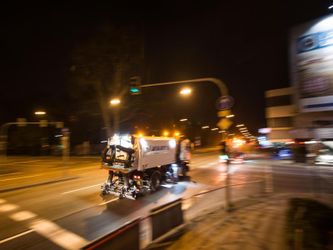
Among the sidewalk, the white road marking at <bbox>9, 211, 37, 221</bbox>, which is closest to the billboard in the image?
the sidewalk

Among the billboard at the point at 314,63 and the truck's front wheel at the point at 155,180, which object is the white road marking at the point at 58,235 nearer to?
the truck's front wheel at the point at 155,180

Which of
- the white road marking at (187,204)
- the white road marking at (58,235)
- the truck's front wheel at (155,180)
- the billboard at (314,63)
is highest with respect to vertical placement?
the billboard at (314,63)

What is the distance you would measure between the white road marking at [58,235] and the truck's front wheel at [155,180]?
624 centimetres

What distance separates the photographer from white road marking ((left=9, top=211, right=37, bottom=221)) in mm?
11332

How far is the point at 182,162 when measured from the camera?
20.2 meters

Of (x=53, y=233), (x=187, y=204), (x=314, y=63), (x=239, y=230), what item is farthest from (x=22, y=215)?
(x=314, y=63)

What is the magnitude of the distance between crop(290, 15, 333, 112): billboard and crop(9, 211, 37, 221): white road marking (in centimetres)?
1588

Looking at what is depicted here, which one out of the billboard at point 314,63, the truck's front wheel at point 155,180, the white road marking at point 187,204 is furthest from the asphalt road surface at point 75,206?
the billboard at point 314,63

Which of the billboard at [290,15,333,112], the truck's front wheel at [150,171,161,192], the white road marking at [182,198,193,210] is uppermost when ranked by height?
the billboard at [290,15,333,112]

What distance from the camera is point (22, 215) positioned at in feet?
38.5

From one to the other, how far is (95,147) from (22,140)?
1508 centimetres

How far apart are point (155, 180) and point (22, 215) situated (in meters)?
6.55

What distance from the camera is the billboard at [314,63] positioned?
18.3 m

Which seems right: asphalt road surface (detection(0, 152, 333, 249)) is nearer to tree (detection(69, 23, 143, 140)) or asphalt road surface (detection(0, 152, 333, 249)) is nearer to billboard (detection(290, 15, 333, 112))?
billboard (detection(290, 15, 333, 112))
